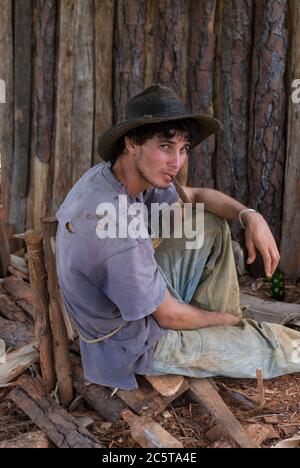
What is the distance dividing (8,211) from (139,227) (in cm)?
266

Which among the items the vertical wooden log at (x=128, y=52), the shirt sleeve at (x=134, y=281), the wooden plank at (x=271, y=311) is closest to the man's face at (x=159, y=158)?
the shirt sleeve at (x=134, y=281)

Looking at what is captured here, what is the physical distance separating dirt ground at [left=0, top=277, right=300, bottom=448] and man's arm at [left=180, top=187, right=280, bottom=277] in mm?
651

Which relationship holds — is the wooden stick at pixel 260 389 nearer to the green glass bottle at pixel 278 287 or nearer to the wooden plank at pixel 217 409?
the wooden plank at pixel 217 409

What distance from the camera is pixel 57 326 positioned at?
331 centimetres

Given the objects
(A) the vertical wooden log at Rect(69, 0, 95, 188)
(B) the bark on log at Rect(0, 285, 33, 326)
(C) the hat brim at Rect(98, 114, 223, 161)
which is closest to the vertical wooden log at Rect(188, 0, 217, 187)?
(A) the vertical wooden log at Rect(69, 0, 95, 188)

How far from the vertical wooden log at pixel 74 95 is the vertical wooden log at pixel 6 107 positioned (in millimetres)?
481

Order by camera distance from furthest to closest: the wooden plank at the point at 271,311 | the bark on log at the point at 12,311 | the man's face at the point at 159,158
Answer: the bark on log at the point at 12,311 → the wooden plank at the point at 271,311 → the man's face at the point at 159,158

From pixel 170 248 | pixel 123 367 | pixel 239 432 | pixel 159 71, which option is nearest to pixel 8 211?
pixel 159 71

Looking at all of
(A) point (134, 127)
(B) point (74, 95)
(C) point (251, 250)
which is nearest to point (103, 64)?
(B) point (74, 95)

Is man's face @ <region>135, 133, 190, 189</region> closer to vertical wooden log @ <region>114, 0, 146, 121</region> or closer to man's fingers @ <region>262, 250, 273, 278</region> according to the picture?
man's fingers @ <region>262, 250, 273, 278</region>

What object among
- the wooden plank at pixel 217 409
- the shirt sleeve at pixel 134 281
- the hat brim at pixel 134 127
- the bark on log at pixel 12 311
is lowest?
the wooden plank at pixel 217 409

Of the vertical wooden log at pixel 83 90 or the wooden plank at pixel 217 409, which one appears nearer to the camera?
the wooden plank at pixel 217 409

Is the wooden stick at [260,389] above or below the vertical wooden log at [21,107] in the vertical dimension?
below

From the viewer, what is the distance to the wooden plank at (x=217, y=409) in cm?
291
